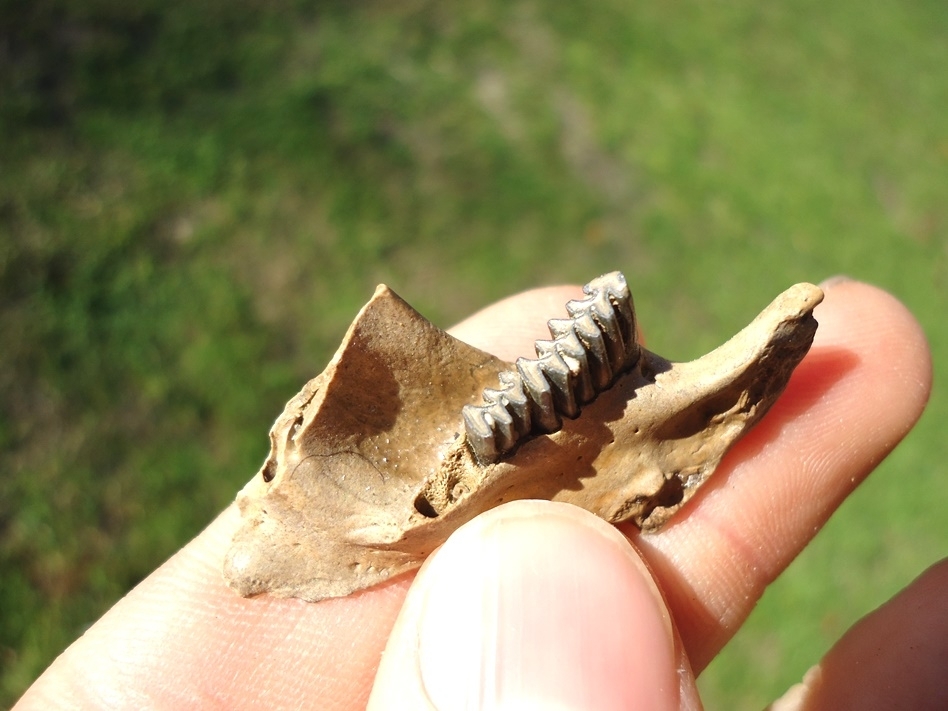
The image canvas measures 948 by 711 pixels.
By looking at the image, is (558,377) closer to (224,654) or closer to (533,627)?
(533,627)

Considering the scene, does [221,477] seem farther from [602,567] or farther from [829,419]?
[829,419]

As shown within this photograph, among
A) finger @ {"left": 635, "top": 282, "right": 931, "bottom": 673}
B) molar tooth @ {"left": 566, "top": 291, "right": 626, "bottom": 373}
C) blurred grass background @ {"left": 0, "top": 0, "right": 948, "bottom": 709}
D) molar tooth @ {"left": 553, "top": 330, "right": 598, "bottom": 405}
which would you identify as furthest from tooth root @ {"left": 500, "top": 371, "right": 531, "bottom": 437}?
blurred grass background @ {"left": 0, "top": 0, "right": 948, "bottom": 709}

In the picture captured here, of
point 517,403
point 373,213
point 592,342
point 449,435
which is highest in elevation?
point 373,213

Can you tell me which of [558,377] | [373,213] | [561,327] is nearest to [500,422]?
[558,377]

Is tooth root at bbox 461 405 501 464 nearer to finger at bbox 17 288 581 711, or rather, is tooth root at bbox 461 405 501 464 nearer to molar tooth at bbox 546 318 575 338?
molar tooth at bbox 546 318 575 338

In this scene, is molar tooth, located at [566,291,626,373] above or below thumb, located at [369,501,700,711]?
above

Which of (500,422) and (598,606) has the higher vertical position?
(500,422)

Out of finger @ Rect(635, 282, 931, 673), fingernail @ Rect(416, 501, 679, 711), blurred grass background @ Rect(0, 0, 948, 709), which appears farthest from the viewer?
blurred grass background @ Rect(0, 0, 948, 709)

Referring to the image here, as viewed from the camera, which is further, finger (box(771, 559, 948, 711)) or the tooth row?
finger (box(771, 559, 948, 711))
